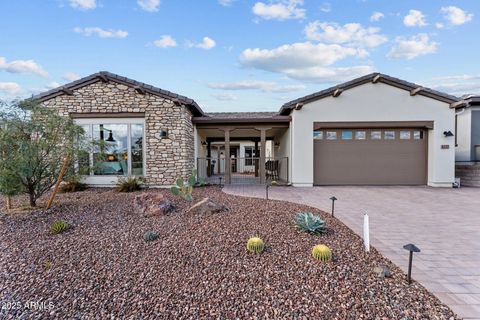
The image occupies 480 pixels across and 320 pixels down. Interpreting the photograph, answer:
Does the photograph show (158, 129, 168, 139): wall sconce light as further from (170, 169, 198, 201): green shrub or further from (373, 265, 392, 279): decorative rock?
(373, 265, 392, 279): decorative rock

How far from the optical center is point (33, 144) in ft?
17.5

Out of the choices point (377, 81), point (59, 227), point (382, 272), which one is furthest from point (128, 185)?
point (377, 81)

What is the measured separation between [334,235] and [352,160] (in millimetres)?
7290

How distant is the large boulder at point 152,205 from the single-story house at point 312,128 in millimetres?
4129

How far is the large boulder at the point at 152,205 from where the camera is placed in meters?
5.17

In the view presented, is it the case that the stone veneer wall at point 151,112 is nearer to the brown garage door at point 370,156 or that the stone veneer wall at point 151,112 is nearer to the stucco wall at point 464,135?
the brown garage door at point 370,156

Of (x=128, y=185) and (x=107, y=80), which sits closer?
(x=128, y=185)

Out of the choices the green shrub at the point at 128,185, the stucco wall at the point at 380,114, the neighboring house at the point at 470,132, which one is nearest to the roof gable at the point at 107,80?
the green shrub at the point at 128,185

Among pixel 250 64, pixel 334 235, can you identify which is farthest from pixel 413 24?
pixel 334 235

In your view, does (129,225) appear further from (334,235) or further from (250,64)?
(250,64)

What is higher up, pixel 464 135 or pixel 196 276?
pixel 464 135

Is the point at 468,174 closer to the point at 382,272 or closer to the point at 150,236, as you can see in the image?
the point at 382,272

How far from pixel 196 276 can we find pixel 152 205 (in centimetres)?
→ 288

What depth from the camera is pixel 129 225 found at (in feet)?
15.1
